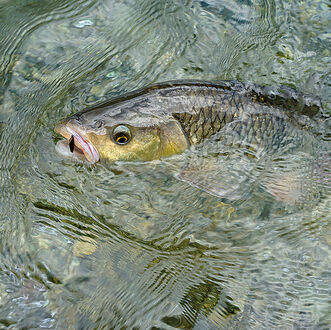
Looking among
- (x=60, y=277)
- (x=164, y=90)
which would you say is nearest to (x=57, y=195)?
(x=60, y=277)

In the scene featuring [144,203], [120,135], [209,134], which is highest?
[120,135]

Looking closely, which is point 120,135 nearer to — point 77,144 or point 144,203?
point 77,144

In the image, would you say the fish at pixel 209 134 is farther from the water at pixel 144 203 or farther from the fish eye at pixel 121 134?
the water at pixel 144 203

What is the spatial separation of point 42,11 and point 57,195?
2885 mm

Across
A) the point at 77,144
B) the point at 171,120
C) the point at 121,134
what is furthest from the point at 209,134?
the point at 77,144

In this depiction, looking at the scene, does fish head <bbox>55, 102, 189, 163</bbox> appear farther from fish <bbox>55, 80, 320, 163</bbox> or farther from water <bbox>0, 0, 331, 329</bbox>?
water <bbox>0, 0, 331, 329</bbox>

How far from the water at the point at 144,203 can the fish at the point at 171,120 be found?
0.23m

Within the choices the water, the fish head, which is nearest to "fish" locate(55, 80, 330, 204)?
the fish head

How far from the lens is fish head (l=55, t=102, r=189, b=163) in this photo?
3.69 m

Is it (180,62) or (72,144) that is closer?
(72,144)

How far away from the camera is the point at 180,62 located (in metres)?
5.20

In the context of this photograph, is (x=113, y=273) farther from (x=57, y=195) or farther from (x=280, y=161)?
(x=280, y=161)

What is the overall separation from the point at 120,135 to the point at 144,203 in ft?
2.21

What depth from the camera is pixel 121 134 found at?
12.3 ft
